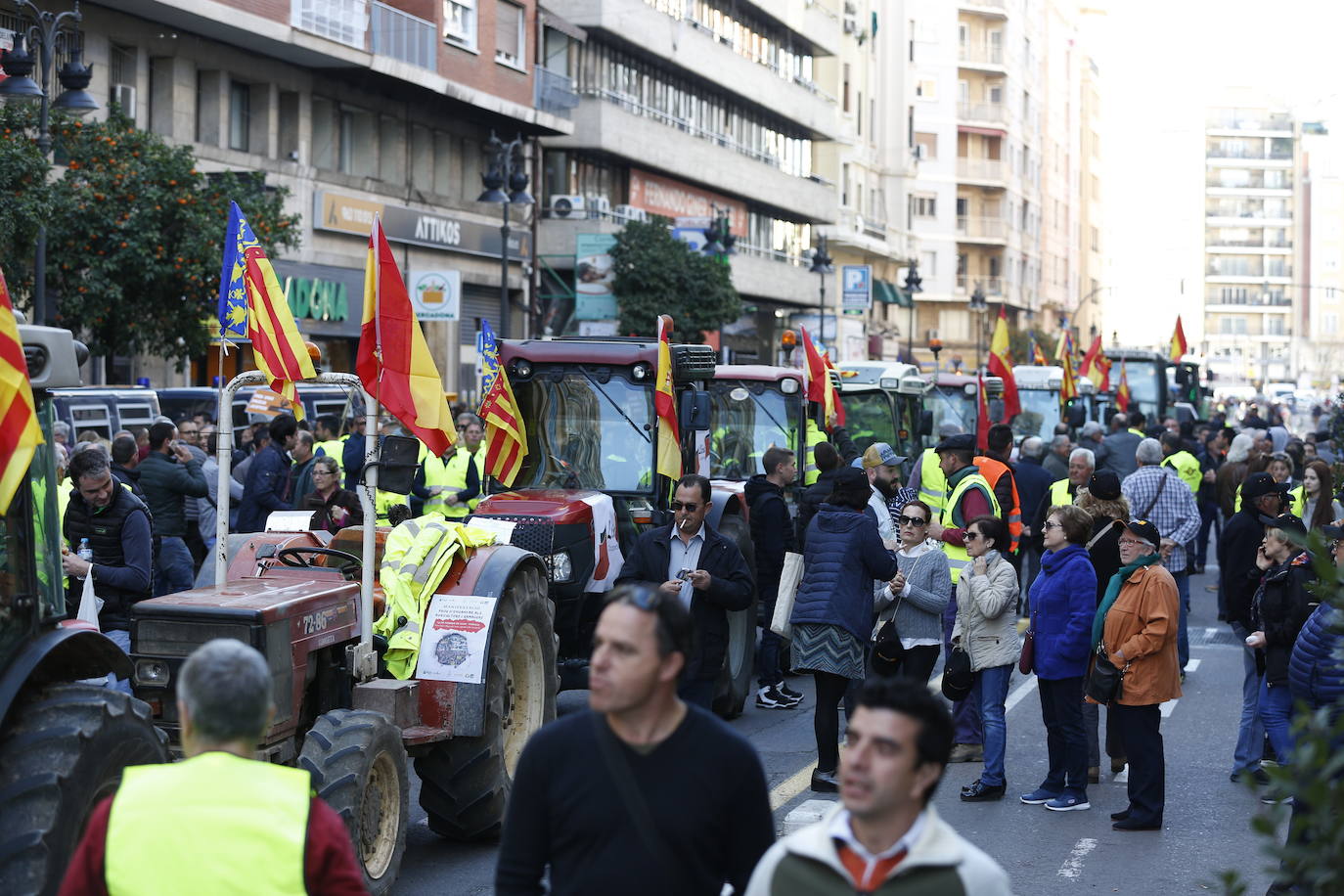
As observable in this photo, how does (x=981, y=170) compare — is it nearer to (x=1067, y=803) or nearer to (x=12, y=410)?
(x=1067, y=803)

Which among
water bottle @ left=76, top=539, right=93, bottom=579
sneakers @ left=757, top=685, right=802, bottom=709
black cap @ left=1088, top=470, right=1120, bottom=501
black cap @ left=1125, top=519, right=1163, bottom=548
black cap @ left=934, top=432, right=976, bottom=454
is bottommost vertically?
sneakers @ left=757, top=685, right=802, bottom=709

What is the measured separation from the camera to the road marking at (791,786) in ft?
32.7

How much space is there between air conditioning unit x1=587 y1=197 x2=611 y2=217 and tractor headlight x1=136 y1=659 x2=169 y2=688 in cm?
3833

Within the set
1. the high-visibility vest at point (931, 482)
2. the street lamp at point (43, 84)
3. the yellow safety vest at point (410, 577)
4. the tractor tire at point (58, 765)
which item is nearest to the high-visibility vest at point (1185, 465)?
the high-visibility vest at point (931, 482)

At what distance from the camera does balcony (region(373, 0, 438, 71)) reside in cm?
3534

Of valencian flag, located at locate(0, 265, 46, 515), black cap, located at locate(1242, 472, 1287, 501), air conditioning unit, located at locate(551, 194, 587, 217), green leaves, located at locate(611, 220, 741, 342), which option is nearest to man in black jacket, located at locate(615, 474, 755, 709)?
black cap, located at locate(1242, 472, 1287, 501)

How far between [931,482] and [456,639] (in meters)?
8.36

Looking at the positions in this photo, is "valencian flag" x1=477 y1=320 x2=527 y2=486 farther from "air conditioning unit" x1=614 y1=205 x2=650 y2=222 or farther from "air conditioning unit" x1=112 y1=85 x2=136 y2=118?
"air conditioning unit" x1=614 y1=205 x2=650 y2=222


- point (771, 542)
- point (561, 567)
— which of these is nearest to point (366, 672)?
point (561, 567)

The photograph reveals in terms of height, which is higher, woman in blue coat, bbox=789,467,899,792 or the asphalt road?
woman in blue coat, bbox=789,467,899,792

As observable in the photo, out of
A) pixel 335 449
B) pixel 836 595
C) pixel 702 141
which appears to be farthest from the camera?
pixel 702 141

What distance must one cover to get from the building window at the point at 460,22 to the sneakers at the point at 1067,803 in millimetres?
29905

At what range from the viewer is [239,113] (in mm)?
33375

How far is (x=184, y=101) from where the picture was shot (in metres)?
31.7
